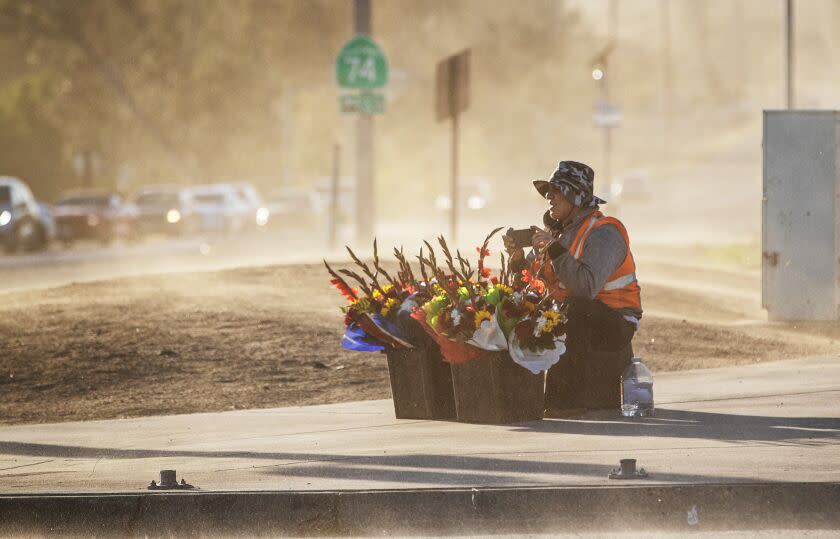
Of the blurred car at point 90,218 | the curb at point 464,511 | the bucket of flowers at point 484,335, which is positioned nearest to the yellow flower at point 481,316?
the bucket of flowers at point 484,335

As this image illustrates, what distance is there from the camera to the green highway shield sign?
3002 cm

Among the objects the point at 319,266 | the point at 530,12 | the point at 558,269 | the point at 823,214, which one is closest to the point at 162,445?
the point at 558,269

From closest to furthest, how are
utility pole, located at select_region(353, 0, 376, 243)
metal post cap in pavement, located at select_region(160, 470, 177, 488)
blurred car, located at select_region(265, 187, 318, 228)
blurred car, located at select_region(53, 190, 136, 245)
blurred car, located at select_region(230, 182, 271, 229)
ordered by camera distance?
Result: metal post cap in pavement, located at select_region(160, 470, 177, 488)
utility pole, located at select_region(353, 0, 376, 243)
blurred car, located at select_region(53, 190, 136, 245)
blurred car, located at select_region(230, 182, 271, 229)
blurred car, located at select_region(265, 187, 318, 228)

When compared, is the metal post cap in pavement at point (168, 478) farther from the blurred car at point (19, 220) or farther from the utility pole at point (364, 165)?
the blurred car at point (19, 220)

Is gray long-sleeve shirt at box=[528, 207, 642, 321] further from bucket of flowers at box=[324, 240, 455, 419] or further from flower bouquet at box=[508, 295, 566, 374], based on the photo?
bucket of flowers at box=[324, 240, 455, 419]

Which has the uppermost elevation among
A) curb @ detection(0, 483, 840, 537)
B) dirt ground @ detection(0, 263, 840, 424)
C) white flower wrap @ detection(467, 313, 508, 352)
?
white flower wrap @ detection(467, 313, 508, 352)

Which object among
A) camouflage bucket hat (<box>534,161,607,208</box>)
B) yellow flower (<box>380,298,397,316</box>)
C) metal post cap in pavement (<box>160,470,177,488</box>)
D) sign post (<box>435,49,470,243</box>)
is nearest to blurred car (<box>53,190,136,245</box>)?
sign post (<box>435,49,470,243</box>)

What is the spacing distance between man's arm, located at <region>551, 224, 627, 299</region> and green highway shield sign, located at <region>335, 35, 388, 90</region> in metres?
19.9

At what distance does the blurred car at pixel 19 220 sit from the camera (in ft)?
145

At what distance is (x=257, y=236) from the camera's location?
186 feet

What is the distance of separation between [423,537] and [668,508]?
1031 mm

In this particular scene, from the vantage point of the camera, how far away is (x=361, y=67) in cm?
3002

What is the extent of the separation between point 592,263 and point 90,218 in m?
41.9

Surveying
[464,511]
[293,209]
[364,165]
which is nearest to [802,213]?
[464,511]
